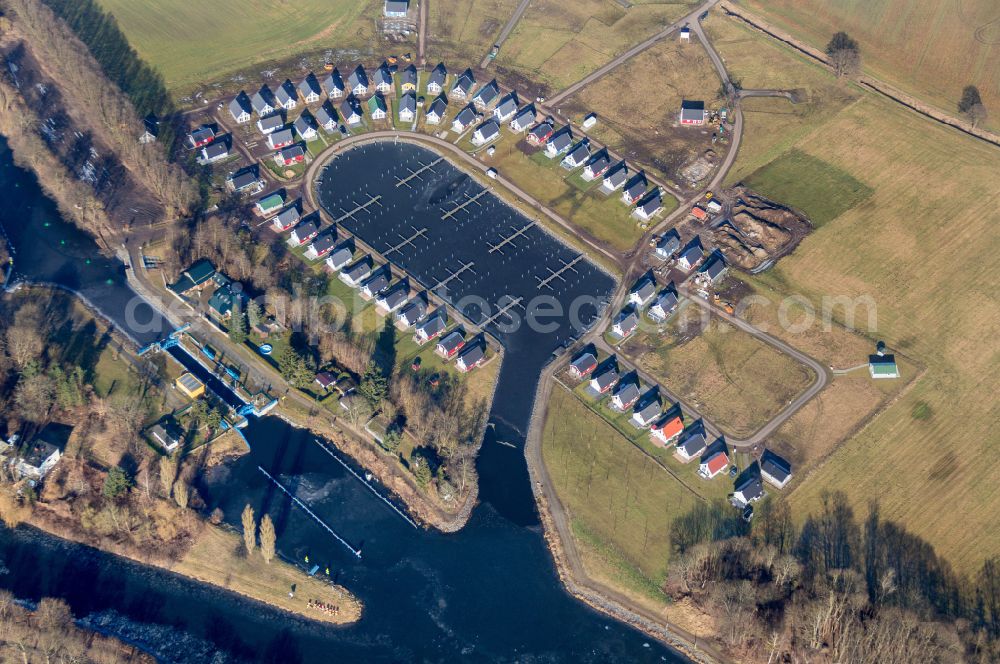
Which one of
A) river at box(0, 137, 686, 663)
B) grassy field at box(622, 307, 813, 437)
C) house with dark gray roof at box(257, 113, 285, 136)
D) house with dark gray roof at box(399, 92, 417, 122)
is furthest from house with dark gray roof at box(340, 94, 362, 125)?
grassy field at box(622, 307, 813, 437)

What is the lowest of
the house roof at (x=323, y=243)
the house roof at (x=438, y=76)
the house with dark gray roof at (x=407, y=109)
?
the house roof at (x=323, y=243)

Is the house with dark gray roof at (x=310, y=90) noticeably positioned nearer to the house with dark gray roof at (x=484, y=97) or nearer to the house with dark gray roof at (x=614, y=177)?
the house with dark gray roof at (x=484, y=97)

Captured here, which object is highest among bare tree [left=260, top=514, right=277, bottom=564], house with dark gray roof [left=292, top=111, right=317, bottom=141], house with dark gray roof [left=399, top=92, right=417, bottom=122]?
house with dark gray roof [left=399, top=92, right=417, bottom=122]

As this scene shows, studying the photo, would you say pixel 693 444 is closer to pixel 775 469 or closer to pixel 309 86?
pixel 775 469

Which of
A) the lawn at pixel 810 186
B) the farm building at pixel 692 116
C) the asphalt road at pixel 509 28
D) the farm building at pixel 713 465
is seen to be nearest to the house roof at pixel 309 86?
the asphalt road at pixel 509 28

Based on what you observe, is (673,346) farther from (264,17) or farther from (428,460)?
(264,17)

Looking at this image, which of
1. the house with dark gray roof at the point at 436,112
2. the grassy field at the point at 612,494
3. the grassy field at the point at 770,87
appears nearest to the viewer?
the grassy field at the point at 612,494

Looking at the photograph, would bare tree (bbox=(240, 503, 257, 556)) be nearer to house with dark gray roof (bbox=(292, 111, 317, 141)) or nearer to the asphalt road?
house with dark gray roof (bbox=(292, 111, 317, 141))
